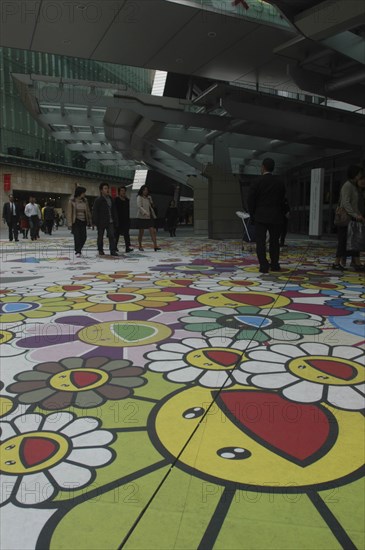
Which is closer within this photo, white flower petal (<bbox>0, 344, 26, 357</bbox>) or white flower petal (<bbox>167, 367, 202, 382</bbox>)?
white flower petal (<bbox>167, 367, 202, 382</bbox>)

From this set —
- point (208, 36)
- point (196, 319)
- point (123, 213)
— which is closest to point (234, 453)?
point (196, 319)

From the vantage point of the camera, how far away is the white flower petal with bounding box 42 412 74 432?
1954 millimetres

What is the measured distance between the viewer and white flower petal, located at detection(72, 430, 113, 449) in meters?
1.82

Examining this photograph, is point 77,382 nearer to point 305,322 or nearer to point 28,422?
point 28,422

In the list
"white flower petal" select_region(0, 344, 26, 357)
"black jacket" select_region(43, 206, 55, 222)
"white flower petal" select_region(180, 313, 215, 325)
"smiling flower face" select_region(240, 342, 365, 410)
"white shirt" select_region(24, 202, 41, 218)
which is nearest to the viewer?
"smiling flower face" select_region(240, 342, 365, 410)

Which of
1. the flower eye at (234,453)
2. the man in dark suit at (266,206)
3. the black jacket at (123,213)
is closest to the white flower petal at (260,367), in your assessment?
the flower eye at (234,453)

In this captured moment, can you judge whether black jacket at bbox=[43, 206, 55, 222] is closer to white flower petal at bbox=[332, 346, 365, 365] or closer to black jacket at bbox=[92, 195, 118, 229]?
black jacket at bbox=[92, 195, 118, 229]

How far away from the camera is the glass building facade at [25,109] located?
3859cm

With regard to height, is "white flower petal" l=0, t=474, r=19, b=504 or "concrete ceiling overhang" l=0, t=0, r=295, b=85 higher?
"concrete ceiling overhang" l=0, t=0, r=295, b=85

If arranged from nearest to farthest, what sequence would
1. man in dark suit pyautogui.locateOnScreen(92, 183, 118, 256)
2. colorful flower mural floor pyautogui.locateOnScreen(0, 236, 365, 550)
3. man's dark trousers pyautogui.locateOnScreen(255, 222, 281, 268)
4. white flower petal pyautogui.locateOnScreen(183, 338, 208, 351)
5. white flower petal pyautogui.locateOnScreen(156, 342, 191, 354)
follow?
colorful flower mural floor pyautogui.locateOnScreen(0, 236, 365, 550), white flower petal pyautogui.locateOnScreen(156, 342, 191, 354), white flower petal pyautogui.locateOnScreen(183, 338, 208, 351), man's dark trousers pyautogui.locateOnScreen(255, 222, 281, 268), man in dark suit pyautogui.locateOnScreen(92, 183, 118, 256)

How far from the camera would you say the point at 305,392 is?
233 cm

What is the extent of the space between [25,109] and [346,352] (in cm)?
4420

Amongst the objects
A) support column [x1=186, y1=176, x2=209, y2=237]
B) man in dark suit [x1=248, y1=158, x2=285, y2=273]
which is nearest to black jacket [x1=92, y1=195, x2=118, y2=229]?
man in dark suit [x1=248, y1=158, x2=285, y2=273]

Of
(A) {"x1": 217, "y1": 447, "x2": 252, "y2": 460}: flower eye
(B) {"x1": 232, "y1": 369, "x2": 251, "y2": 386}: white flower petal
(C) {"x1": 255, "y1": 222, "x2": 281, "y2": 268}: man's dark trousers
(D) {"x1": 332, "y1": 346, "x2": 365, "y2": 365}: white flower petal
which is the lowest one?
(A) {"x1": 217, "y1": 447, "x2": 252, "y2": 460}: flower eye
